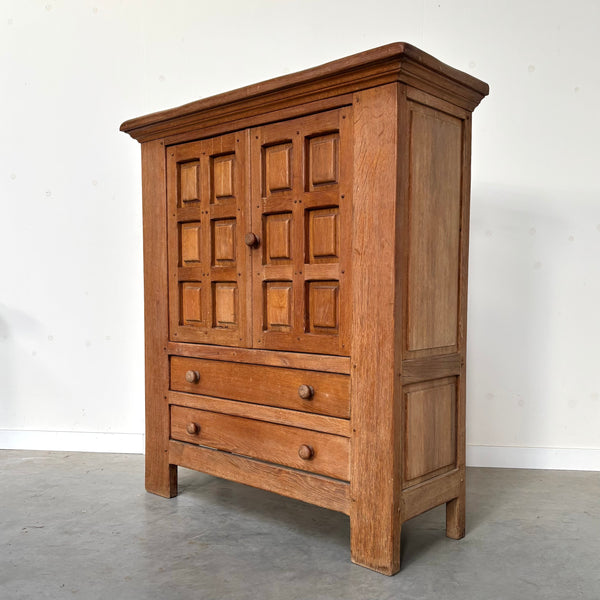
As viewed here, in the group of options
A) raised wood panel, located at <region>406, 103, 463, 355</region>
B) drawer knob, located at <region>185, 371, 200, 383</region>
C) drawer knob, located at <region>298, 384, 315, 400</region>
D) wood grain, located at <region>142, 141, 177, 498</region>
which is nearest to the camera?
raised wood panel, located at <region>406, 103, 463, 355</region>

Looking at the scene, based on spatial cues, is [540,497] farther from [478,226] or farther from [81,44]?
[81,44]

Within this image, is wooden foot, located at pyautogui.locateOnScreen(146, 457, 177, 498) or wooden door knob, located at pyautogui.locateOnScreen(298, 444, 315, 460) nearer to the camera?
wooden door knob, located at pyautogui.locateOnScreen(298, 444, 315, 460)

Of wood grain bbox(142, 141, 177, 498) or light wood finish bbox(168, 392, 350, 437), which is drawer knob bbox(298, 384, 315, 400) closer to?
light wood finish bbox(168, 392, 350, 437)

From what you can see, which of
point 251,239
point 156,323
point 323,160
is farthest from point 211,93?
point 323,160

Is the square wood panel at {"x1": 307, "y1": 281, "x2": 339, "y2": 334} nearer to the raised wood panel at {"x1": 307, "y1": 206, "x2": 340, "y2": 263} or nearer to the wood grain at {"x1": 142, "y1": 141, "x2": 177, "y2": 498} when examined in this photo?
the raised wood panel at {"x1": 307, "y1": 206, "x2": 340, "y2": 263}

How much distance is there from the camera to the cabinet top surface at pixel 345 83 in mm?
2066

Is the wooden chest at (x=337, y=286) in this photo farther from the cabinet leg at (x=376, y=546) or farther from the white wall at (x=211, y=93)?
the white wall at (x=211, y=93)

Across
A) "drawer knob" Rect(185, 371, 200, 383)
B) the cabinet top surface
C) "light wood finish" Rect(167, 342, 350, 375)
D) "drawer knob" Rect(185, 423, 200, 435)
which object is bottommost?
"drawer knob" Rect(185, 423, 200, 435)

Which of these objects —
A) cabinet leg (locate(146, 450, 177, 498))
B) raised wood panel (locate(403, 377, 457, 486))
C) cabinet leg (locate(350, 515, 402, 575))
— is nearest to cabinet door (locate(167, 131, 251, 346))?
cabinet leg (locate(146, 450, 177, 498))

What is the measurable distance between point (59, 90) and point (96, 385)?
191 cm

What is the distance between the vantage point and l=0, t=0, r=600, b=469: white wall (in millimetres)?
3480

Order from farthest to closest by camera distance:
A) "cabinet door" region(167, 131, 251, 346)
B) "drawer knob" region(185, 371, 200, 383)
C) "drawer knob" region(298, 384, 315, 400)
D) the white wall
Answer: the white wall, "drawer knob" region(185, 371, 200, 383), "cabinet door" region(167, 131, 251, 346), "drawer knob" region(298, 384, 315, 400)

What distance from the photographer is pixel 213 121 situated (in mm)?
2691

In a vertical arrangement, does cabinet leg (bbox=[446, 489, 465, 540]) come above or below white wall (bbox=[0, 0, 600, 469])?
below
